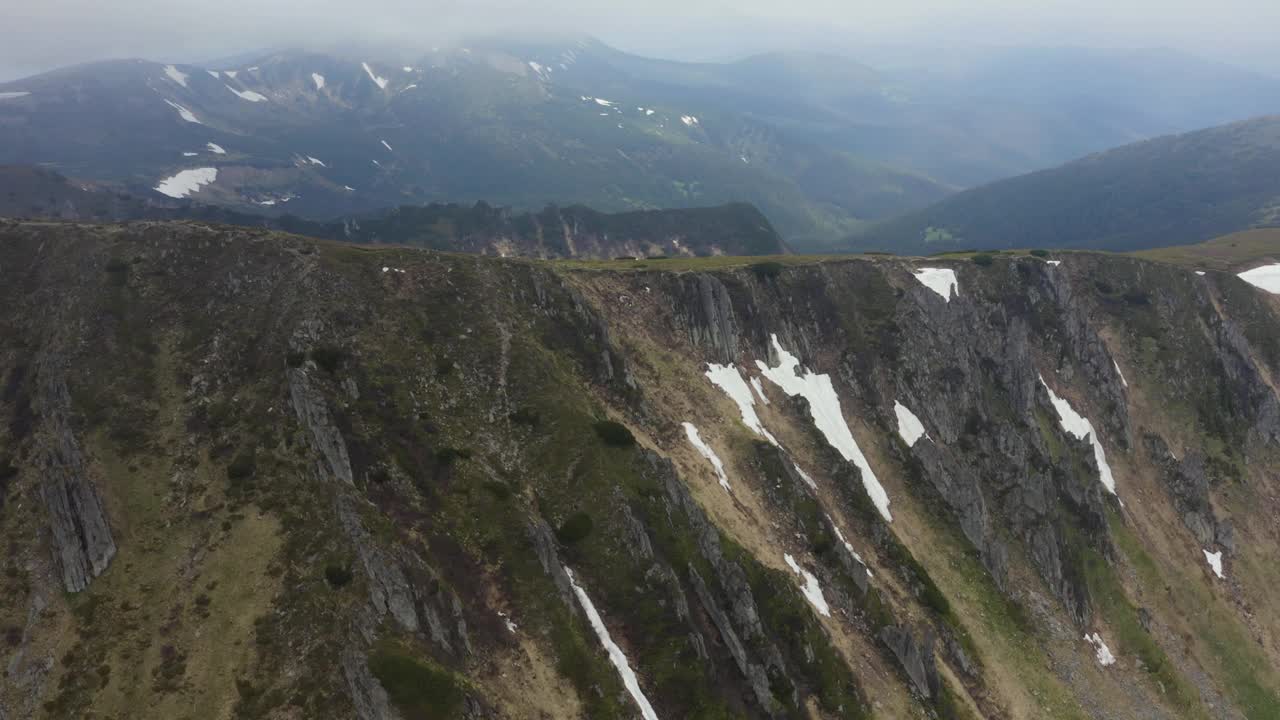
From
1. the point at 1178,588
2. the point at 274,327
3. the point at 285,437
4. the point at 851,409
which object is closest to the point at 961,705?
the point at 851,409

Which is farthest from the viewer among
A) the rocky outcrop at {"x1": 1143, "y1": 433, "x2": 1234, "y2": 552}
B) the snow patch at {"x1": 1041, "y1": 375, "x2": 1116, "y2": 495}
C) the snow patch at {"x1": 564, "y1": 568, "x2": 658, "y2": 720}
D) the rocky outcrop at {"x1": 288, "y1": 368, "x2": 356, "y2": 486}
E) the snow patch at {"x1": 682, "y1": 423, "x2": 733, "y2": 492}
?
the snow patch at {"x1": 1041, "y1": 375, "x2": 1116, "y2": 495}

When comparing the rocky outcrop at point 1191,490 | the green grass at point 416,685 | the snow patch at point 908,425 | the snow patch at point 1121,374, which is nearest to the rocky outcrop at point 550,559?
the green grass at point 416,685


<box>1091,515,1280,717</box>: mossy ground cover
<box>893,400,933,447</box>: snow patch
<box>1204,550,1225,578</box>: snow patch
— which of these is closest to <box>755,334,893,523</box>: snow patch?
<box>893,400,933,447</box>: snow patch

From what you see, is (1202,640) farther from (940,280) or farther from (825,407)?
(940,280)

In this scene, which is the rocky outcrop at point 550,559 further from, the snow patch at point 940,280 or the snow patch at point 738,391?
the snow patch at point 940,280

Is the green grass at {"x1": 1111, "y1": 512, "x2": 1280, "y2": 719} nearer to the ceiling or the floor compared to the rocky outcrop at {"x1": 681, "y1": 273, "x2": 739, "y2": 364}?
nearer to the floor

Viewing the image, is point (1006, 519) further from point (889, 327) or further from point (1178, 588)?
point (889, 327)

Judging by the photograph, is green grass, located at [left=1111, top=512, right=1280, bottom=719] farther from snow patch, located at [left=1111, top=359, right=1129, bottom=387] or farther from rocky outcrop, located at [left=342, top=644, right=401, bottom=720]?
rocky outcrop, located at [left=342, top=644, right=401, bottom=720]
